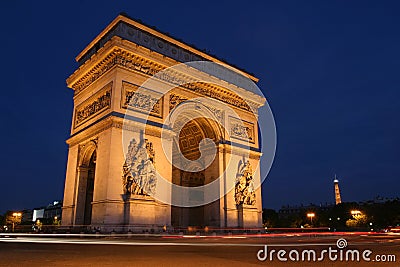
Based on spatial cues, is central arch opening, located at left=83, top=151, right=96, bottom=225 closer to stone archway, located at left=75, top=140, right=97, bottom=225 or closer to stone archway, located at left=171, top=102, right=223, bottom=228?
stone archway, located at left=75, top=140, right=97, bottom=225

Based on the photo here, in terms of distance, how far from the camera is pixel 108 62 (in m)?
20.8

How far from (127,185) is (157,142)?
355cm

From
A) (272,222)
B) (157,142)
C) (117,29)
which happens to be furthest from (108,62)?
(272,222)

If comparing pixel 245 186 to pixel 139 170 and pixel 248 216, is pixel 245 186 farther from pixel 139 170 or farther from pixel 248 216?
pixel 139 170

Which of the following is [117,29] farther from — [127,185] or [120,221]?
[120,221]

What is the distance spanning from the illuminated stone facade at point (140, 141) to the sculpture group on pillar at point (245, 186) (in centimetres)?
8

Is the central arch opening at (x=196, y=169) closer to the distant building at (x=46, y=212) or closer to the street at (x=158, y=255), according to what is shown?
the street at (x=158, y=255)

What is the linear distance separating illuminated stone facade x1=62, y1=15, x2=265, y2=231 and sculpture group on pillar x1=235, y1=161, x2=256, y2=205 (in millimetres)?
75

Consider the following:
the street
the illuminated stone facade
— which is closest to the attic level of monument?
the illuminated stone facade

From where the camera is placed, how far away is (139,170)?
18688 mm

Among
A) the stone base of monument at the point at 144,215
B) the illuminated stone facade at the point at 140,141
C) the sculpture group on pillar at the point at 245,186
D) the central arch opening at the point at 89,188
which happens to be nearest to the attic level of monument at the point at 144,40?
the illuminated stone facade at the point at 140,141

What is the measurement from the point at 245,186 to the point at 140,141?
9.53 m

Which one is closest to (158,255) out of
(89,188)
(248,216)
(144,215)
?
(144,215)

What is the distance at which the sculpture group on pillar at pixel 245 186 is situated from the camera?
24.3 metres
